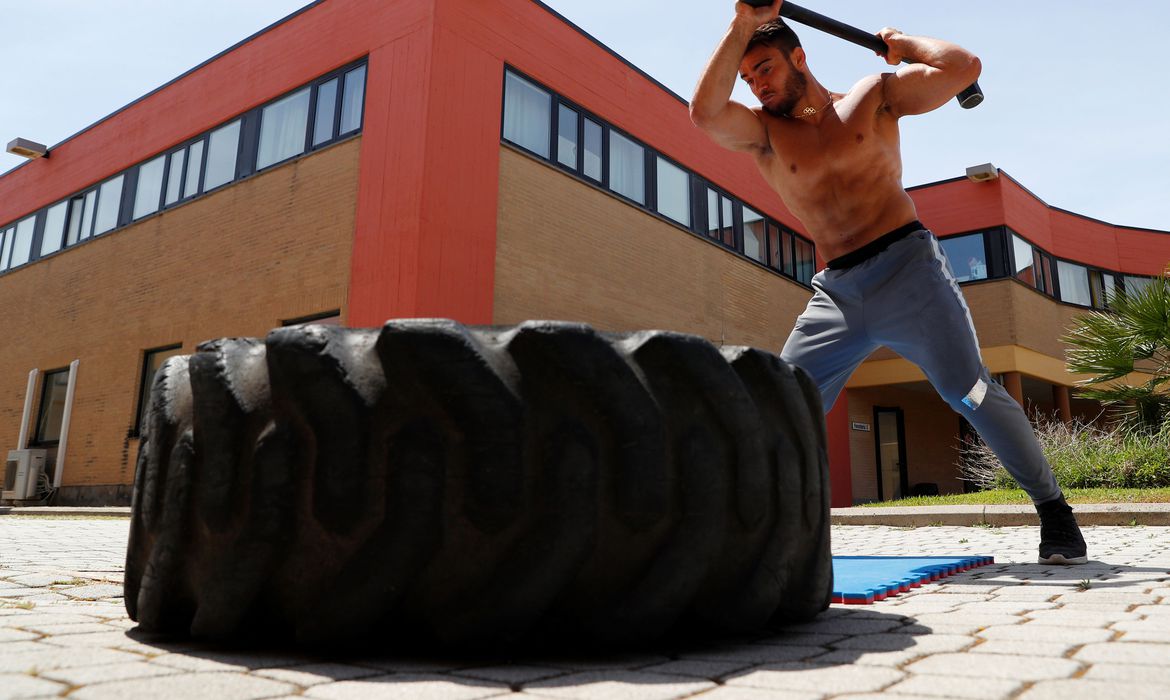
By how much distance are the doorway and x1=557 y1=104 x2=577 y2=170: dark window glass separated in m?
11.6

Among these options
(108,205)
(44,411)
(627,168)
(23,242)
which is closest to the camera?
(627,168)

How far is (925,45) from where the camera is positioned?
11.1 feet

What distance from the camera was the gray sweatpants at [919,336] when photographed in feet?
10.4

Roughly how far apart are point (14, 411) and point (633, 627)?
19.0 metres

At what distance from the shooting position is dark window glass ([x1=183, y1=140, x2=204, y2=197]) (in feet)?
45.2

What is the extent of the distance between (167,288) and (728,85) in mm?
12768

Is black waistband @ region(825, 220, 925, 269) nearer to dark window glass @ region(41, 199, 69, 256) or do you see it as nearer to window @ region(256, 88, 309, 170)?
window @ region(256, 88, 309, 170)

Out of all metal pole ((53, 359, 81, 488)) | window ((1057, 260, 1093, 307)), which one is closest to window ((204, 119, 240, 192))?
metal pole ((53, 359, 81, 488))

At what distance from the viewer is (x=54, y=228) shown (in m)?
16.8

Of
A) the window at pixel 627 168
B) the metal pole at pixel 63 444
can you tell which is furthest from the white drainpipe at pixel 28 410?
the window at pixel 627 168

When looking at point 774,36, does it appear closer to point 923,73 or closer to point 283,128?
point 923,73

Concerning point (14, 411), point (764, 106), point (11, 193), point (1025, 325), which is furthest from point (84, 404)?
point (1025, 325)

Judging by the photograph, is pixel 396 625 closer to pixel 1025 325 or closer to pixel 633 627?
pixel 633 627

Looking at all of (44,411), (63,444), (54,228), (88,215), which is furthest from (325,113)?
(44,411)
